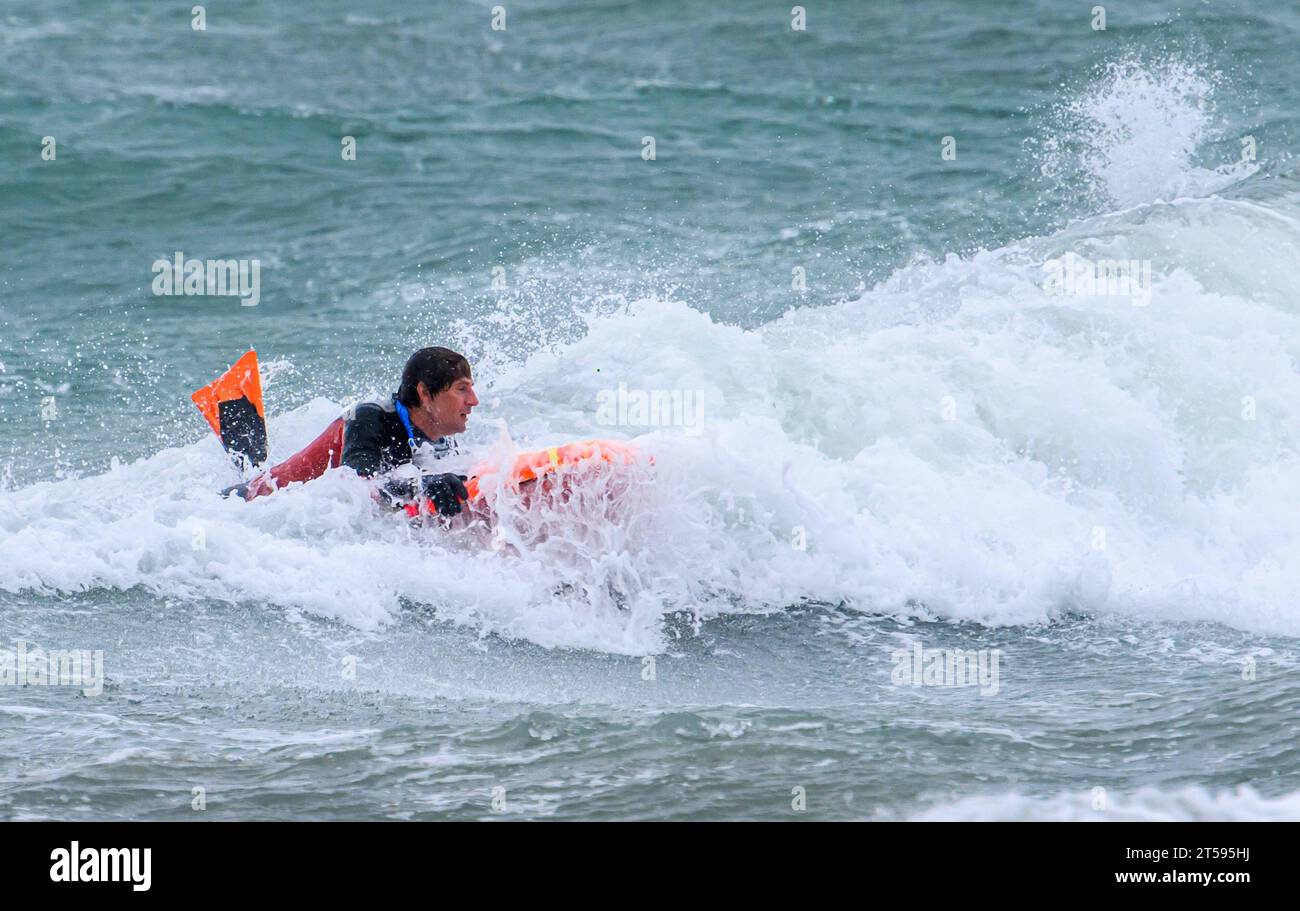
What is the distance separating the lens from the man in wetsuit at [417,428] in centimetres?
689

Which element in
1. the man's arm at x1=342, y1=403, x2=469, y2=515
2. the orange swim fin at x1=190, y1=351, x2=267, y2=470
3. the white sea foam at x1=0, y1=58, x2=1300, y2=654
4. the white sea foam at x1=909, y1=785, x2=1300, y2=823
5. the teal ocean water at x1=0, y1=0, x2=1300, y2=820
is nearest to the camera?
the white sea foam at x1=909, y1=785, x2=1300, y2=823

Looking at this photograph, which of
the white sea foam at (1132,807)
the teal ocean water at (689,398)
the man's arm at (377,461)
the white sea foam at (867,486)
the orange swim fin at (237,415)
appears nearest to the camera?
the white sea foam at (1132,807)

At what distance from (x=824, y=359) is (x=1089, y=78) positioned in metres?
7.51

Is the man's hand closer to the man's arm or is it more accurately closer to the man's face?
the man's arm

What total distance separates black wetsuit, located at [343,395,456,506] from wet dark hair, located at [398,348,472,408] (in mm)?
151

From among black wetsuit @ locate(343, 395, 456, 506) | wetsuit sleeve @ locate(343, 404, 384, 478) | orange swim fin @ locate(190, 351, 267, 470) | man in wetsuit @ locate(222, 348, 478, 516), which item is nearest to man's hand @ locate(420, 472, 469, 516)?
man in wetsuit @ locate(222, 348, 478, 516)

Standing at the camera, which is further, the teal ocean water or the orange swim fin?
the orange swim fin

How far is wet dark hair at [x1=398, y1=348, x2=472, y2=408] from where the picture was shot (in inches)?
271

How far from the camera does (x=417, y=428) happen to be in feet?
23.0

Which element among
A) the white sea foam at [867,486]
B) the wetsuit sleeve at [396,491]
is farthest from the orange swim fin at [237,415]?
the wetsuit sleeve at [396,491]

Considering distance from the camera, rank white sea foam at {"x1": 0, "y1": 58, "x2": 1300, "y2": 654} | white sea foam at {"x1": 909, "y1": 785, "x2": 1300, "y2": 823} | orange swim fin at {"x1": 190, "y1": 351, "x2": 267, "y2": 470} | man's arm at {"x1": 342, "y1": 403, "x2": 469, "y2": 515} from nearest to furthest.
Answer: white sea foam at {"x1": 909, "y1": 785, "x2": 1300, "y2": 823} → white sea foam at {"x1": 0, "y1": 58, "x2": 1300, "y2": 654} → man's arm at {"x1": 342, "y1": 403, "x2": 469, "y2": 515} → orange swim fin at {"x1": 190, "y1": 351, "x2": 267, "y2": 470}

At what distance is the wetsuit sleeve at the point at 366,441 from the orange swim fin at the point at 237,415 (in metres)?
1.21

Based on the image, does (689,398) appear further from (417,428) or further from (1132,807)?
(1132,807)

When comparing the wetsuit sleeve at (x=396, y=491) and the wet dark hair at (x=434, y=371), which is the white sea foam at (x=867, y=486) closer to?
the wetsuit sleeve at (x=396, y=491)
